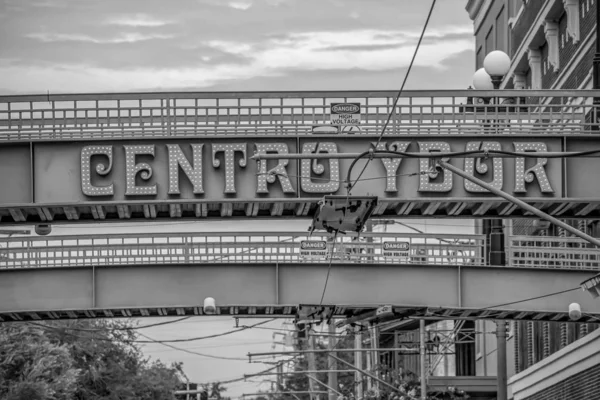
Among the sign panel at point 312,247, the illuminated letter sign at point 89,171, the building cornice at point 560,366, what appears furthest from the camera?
the building cornice at point 560,366

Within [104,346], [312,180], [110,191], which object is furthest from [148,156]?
[104,346]

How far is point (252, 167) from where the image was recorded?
103ft

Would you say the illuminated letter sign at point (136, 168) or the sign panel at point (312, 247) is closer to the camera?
the illuminated letter sign at point (136, 168)

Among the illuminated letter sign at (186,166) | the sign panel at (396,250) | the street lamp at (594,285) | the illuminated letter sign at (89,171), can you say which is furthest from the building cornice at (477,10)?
the street lamp at (594,285)

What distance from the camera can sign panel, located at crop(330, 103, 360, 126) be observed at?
2997 cm

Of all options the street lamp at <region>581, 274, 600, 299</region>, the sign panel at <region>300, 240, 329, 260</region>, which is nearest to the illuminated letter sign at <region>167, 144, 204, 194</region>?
the sign panel at <region>300, 240, 329, 260</region>

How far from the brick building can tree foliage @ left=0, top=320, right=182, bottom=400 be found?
15.6 m

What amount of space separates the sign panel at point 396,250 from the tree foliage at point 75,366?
64.1 feet

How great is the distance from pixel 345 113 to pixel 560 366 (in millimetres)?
15731

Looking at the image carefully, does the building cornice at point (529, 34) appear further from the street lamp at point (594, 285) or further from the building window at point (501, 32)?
the street lamp at point (594, 285)

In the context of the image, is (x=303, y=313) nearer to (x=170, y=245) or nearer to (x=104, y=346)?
(x=170, y=245)

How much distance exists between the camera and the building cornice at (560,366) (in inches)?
1500

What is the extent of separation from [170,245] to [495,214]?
776 centimetres

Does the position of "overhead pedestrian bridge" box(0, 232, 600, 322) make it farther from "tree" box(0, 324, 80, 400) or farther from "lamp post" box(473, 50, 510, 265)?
"tree" box(0, 324, 80, 400)
